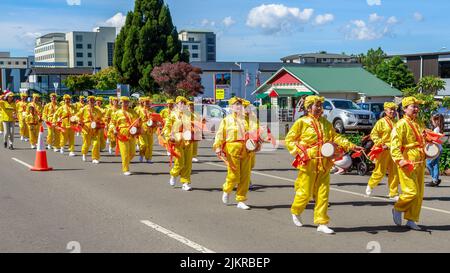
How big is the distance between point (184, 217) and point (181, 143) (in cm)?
276

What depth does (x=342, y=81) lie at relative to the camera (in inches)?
1865

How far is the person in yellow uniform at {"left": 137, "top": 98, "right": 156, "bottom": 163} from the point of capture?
1500 centimetres

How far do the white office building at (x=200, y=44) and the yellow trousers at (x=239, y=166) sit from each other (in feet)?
458

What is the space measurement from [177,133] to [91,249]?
15.7ft

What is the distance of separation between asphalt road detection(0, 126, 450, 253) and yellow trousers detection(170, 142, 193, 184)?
333 millimetres

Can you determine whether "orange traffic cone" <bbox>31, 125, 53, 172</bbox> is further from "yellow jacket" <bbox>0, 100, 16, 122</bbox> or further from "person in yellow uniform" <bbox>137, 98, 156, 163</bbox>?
"yellow jacket" <bbox>0, 100, 16, 122</bbox>

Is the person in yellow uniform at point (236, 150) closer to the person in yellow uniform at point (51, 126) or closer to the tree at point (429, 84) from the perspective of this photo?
the tree at point (429, 84)

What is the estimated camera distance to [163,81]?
2029 inches

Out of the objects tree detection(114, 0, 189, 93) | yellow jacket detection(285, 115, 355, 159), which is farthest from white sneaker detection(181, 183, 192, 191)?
tree detection(114, 0, 189, 93)

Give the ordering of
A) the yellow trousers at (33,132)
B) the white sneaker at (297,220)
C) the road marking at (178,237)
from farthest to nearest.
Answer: the yellow trousers at (33,132) → the white sneaker at (297,220) → the road marking at (178,237)

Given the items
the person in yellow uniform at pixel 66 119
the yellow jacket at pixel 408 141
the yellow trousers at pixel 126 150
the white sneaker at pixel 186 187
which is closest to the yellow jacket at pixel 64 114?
the person in yellow uniform at pixel 66 119

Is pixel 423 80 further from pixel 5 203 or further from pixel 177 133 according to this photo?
pixel 5 203

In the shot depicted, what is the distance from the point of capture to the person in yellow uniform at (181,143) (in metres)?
11.2
